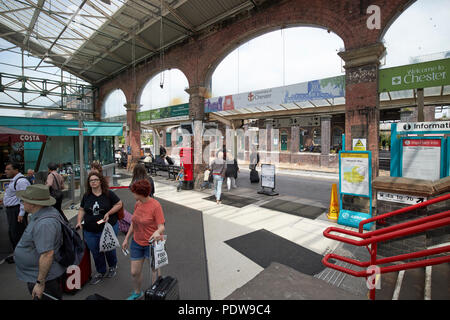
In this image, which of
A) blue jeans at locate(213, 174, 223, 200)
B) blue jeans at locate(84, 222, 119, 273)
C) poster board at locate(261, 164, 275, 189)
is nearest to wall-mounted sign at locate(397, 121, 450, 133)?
poster board at locate(261, 164, 275, 189)

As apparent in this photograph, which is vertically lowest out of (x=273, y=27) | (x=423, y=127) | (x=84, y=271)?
(x=84, y=271)

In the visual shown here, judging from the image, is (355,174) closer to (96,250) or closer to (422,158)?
(422,158)

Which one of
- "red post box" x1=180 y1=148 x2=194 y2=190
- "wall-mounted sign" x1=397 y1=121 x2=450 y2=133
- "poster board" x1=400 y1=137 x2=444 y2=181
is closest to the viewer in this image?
"wall-mounted sign" x1=397 y1=121 x2=450 y2=133

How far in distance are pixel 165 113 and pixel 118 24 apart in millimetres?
4852

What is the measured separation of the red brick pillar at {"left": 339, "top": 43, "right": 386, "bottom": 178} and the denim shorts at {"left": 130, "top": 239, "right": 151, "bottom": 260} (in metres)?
6.45

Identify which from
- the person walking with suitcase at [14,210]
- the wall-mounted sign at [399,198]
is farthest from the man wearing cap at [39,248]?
the wall-mounted sign at [399,198]

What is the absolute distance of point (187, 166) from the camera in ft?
33.5

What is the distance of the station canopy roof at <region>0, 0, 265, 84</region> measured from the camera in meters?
9.29

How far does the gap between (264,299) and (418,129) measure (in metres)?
5.21

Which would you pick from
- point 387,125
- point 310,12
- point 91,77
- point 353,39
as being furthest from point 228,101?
point 387,125

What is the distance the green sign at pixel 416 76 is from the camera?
5.23m

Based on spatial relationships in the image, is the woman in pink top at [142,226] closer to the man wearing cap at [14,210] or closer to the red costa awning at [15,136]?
the man wearing cap at [14,210]

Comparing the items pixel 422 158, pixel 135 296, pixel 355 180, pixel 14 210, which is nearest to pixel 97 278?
pixel 135 296

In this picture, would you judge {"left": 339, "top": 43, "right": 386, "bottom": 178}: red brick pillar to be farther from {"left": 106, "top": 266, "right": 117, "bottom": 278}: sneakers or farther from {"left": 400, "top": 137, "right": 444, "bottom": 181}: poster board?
{"left": 106, "top": 266, "right": 117, "bottom": 278}: sneakers
